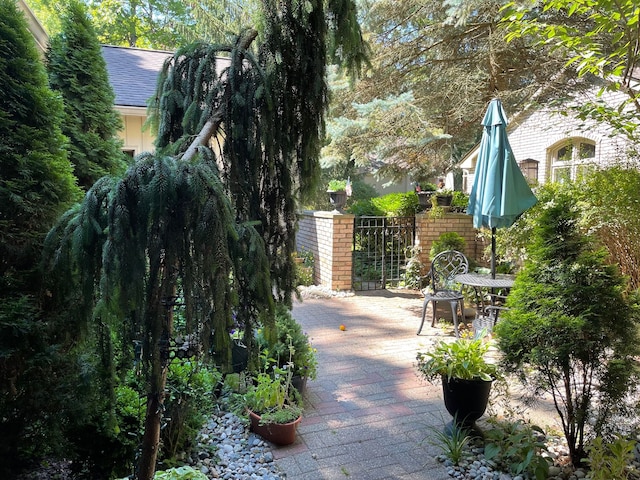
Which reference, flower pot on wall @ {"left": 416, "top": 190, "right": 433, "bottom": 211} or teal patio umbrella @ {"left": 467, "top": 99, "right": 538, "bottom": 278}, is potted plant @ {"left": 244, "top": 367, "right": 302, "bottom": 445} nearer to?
teal patio umbrella @ {"left": 467, "top": 99, "right": 538, "bottom": 278}

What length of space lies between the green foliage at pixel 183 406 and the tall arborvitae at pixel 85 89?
1.87 m

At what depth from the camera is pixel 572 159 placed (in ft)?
24.1

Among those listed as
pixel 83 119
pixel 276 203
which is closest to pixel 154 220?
pixel 276 203

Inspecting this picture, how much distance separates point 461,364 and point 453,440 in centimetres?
49

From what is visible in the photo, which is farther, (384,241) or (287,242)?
(384,241)

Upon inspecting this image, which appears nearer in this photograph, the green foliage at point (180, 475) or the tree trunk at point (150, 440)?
the tree trunk at point (150, 440)

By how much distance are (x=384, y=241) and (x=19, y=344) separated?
22.6ft

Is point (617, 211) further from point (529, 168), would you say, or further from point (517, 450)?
point (529, 168)

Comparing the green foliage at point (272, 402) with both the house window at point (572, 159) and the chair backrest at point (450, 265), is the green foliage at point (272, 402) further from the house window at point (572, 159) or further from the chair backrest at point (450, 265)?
the house window at point (572, 159)

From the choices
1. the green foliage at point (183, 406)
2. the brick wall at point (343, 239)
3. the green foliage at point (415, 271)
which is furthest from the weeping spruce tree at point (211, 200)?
the green foliage at point (415, 271)

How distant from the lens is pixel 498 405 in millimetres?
3596

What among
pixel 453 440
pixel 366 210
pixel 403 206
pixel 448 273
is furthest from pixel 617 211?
pixel 366 210

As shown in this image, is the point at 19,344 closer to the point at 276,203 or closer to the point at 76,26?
the point at 276,203

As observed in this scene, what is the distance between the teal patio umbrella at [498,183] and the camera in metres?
5.07
